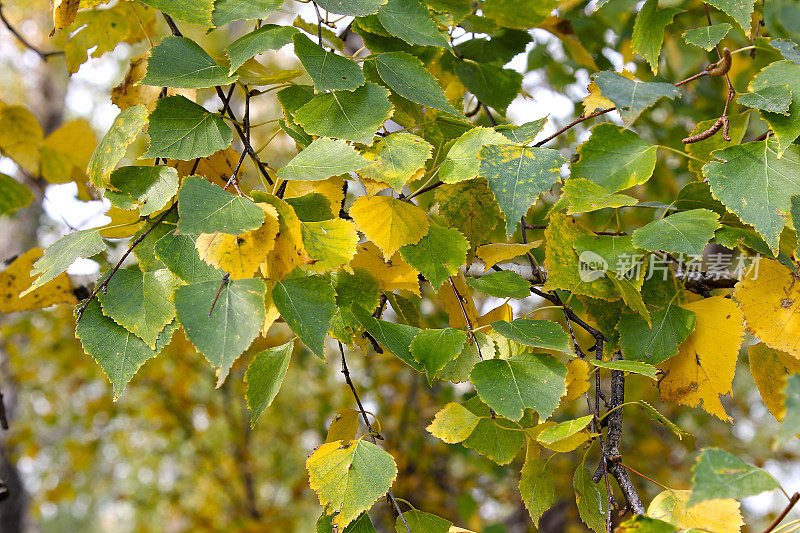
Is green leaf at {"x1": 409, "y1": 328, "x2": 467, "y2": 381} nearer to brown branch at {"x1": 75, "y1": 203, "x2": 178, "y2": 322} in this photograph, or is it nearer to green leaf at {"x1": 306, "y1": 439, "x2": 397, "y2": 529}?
green leaf at {"x1": 306, "y1": 439, "x2": 397, "y2": 529}

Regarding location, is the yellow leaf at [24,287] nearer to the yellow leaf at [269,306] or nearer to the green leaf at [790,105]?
the yellow leaf at [269,306]

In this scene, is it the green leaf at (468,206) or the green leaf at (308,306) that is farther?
the green leaf at (468,206)

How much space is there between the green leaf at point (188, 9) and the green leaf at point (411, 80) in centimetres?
18

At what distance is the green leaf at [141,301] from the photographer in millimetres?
563

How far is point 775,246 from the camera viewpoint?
534mm

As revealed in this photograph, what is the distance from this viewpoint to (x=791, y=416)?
0.39m

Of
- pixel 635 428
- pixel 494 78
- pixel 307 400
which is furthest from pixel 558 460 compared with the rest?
pixel 494 78

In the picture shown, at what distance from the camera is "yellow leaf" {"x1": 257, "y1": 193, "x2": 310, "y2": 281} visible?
511 millimetres

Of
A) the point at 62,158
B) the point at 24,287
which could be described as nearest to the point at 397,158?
the point at 24,287

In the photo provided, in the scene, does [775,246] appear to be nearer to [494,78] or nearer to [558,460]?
[494,78]

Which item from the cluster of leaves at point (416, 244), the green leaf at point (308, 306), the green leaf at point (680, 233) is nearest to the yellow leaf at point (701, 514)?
the cluster of leaves at point (416, 244)

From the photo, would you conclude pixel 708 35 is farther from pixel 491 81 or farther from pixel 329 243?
pixel 329 243

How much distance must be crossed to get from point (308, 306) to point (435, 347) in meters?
0.12

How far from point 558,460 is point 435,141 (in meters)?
3.06
